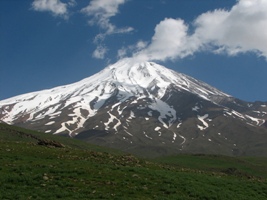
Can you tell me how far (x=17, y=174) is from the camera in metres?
23.1

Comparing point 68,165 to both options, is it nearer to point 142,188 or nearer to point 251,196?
point 142,188

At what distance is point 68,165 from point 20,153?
668 centimetres

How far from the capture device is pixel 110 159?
1287 inches

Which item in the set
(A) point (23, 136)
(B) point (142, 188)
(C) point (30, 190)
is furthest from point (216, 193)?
(A) point (23, 136)

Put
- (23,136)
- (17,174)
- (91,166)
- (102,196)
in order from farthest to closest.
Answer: (23,136) < (91,166) < (17,174) < (102,196)

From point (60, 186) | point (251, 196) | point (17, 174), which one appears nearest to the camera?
point (60, 186)

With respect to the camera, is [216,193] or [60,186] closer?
[60,186]

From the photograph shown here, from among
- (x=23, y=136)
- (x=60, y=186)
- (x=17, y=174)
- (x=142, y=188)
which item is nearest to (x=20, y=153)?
(x=17, y=174)

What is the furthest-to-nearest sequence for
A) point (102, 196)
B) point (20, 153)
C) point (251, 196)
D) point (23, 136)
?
point (23, 136)
point (20, 153)
point (251, 196)
point (102, 196)

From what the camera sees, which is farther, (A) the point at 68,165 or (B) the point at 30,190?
(A) the point at 68,165

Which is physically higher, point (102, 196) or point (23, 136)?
point (23, 136)

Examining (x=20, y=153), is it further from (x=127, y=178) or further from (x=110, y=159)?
(x=127, y=178)

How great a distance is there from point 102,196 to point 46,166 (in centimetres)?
725

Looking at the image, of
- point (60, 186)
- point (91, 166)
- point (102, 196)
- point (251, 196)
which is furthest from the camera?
point (91, 166)
